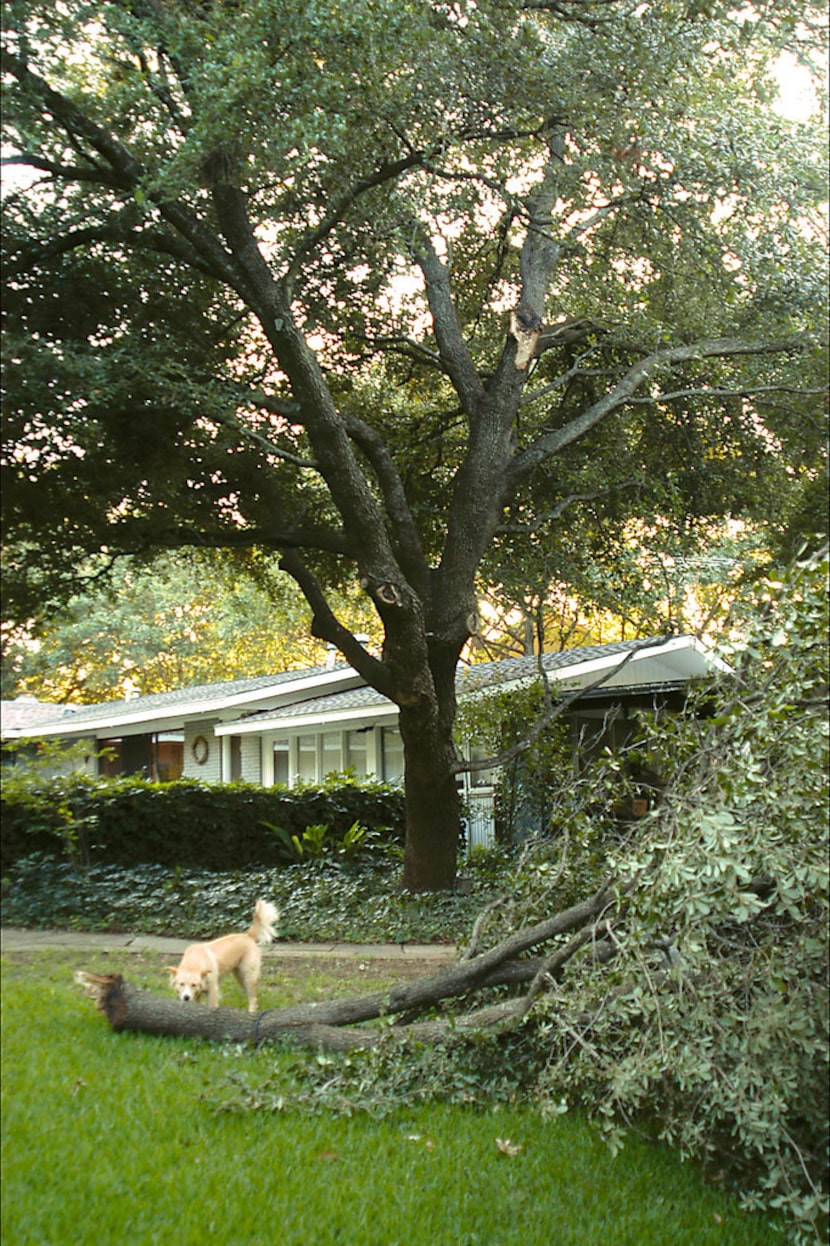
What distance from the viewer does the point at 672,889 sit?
3568mm

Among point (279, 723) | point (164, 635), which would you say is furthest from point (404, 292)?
point (164, 635)

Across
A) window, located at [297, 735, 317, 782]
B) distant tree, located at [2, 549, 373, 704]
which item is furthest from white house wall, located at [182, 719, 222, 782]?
window, located at [297, 735, 317, 782]

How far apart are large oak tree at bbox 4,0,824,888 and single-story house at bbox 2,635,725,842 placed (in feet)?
1.56

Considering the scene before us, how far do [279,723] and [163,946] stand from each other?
4.70 feet

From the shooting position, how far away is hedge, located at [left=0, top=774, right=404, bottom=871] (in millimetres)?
3010

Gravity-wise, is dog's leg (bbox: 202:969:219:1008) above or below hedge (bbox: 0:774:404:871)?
below

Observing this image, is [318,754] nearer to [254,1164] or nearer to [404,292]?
[254,1164]

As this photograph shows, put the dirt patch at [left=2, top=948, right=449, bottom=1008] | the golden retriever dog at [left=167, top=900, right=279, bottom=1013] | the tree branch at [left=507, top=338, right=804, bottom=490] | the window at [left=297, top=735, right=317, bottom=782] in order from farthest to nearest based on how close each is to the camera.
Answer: the tree branch at [left=507, top=338, right=804, bottom=490]
the window at [left=297, top=735, right=317, bottom=782]
the golden retriever dog at [left=167, top=900, right=279, bottom=1013]
the dirt patch at [left=2, top=948, right=449, bottom=1008]

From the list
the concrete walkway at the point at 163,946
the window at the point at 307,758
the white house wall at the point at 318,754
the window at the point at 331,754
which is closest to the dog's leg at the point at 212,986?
the concrete walkway at the point at 163,946

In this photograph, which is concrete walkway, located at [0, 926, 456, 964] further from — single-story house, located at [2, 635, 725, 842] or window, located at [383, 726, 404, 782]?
window, located at [383, 726, 404, 782]

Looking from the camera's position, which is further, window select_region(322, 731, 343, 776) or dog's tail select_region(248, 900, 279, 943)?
window select_region(322, 731, 343, 776)

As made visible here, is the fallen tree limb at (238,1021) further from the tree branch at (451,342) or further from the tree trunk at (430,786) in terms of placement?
the tree branch at (451,342)

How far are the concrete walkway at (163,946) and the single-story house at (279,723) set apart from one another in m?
0.48

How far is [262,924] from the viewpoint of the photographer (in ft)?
12.0
